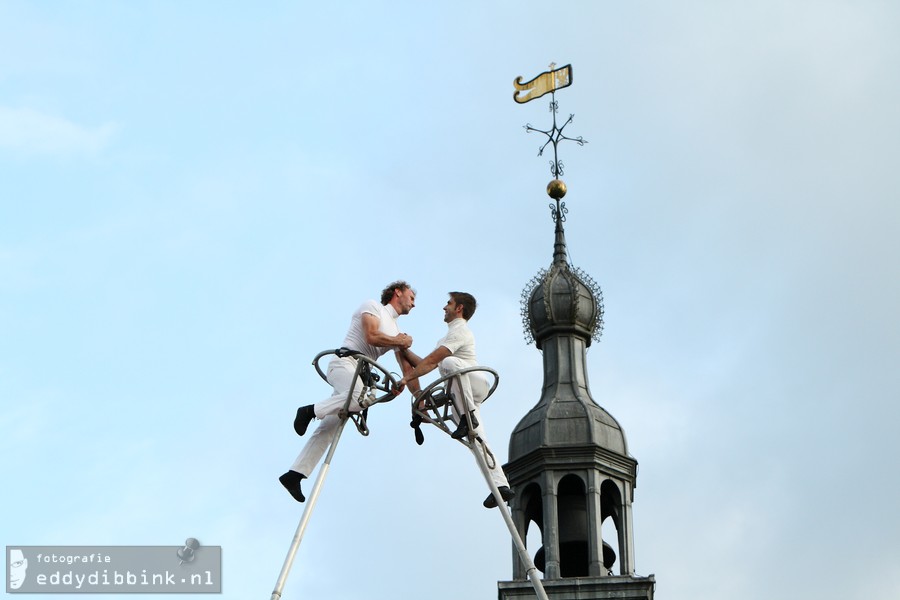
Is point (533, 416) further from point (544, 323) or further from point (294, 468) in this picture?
Result: point (294, 468)

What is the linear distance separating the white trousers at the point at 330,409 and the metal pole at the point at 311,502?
9 centimetres

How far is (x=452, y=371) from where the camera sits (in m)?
27.4

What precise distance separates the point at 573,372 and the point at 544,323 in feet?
6.06

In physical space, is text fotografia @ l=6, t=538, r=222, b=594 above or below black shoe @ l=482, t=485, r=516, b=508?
above

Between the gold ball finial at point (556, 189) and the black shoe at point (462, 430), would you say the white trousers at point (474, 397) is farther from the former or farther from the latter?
the gold ball finial at point (556, 189)

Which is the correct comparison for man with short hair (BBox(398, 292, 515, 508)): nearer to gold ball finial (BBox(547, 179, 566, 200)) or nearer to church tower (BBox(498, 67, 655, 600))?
church tower (BBox(498, 67, 655, 600))

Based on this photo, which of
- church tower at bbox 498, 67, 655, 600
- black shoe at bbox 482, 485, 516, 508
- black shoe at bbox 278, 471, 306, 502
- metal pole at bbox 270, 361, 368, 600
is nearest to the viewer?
metal pole at bbox 270, 361, 368, 600

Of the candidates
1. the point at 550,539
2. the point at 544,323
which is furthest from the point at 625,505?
the point at 544,323

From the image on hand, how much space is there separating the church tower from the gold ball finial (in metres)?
6.53

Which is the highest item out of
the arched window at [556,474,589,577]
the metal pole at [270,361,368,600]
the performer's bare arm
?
the arched window at [556,474,589,577]

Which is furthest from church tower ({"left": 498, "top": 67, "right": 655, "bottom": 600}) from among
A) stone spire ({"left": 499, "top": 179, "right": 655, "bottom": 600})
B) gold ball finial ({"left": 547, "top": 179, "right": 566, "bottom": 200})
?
gold ball finial ({"left": 547, "top": 179, "right": 566, "bottom": 200})

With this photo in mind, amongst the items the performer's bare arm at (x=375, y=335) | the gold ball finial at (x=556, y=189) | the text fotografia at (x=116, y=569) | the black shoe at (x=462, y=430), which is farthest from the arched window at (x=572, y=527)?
the performer's bare arm at (x=375, y=335)

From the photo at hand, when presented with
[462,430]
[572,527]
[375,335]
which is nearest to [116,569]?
[375,335]

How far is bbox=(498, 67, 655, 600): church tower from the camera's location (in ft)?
171
